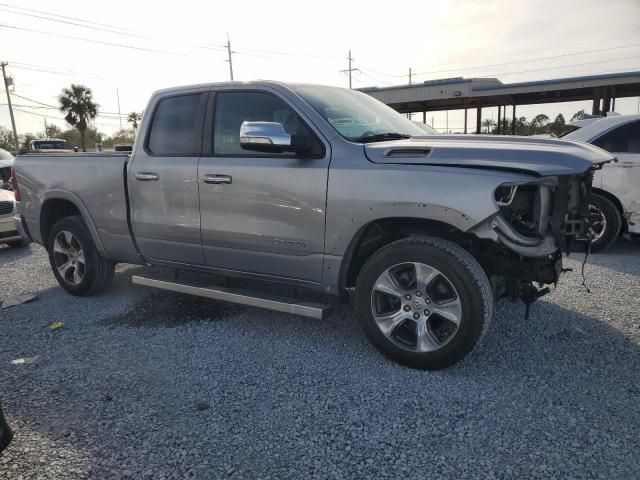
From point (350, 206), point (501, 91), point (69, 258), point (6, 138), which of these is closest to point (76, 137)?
point (6, 138)

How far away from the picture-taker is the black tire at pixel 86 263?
5098 mm

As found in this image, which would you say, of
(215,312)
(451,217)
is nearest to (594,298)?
(451,217)

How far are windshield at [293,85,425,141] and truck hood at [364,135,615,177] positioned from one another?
303 mm

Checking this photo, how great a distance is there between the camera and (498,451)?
2.53 meters

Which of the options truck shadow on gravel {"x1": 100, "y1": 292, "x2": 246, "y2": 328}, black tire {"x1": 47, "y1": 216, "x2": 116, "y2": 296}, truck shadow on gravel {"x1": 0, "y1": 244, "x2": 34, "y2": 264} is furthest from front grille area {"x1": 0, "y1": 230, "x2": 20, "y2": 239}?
truck shadow on gravel {"x1": 100, "y1": 292, "x2": 246, "y2": 328}

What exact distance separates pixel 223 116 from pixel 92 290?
244 centimetres

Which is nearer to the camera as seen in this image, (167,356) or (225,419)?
(225,419)

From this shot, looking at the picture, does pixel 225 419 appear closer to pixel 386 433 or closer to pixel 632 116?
pixel 386 433

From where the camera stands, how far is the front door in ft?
11.9

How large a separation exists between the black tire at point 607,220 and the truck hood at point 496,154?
3.44 m

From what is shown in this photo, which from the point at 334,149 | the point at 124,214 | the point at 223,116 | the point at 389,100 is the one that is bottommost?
the point at 124,214

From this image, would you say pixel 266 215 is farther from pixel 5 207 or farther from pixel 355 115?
pixel 5 207

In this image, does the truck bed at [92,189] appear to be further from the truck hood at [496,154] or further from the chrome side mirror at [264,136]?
the truck hood at [496,154]

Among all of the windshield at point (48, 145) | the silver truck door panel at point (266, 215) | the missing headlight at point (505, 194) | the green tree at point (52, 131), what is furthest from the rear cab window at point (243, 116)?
the green tree at point (52, 131)
